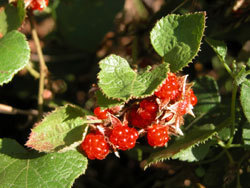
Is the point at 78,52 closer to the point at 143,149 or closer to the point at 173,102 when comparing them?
the point at 143,149

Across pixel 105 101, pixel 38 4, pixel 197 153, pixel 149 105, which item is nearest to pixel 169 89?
pixel 149 105

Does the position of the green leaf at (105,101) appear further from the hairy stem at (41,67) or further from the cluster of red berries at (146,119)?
the hairy stem at (41,67)

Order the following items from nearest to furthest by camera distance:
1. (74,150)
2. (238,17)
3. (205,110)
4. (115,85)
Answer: (115,85) < (74,150) < (205,110) < (238,17)

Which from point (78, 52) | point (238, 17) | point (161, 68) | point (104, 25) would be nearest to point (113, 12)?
point (104, 25)

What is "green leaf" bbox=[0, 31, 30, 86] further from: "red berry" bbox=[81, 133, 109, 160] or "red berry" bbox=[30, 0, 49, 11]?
"red berry" bbox=[81, 133, 109, 160]

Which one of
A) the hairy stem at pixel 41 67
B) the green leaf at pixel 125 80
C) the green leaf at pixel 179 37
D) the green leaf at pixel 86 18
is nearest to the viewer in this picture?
the green leaf at pixel 125 80

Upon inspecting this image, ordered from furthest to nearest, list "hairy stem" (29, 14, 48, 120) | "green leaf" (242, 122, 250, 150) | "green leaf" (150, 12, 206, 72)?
"hairy stem" (29, 14, 48, 120)
"green leaf" (242, 122, 250, 150)
"green leaf" (150, 12, 206, 72)

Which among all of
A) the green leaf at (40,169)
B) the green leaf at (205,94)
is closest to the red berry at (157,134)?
the green leaf at (40,169)

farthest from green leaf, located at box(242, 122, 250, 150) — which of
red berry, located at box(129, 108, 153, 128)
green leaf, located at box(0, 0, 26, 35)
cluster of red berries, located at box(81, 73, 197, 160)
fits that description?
green leaf, located at box(0, 0, 26, 35)
